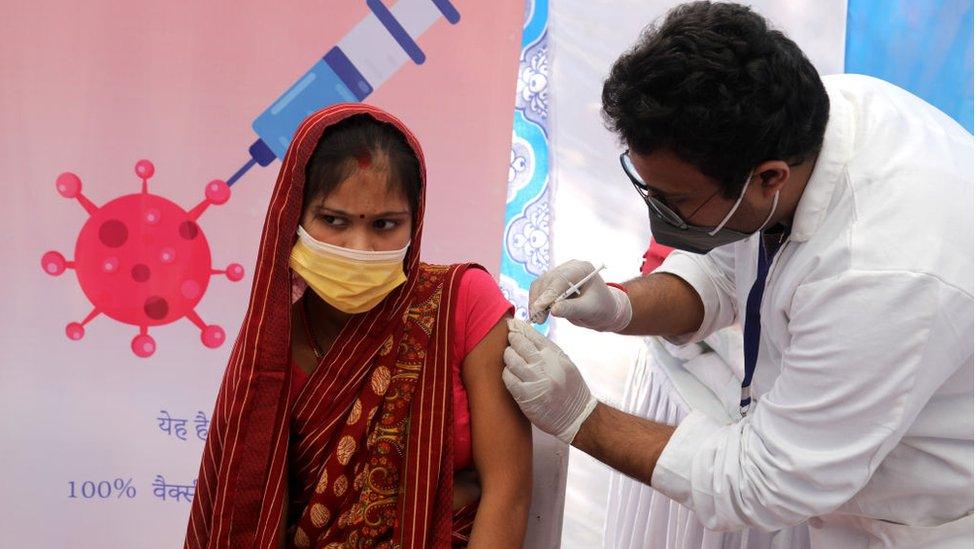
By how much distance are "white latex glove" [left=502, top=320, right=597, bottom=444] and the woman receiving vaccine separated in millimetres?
44

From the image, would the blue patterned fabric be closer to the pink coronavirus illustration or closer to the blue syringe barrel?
the blue syringe barrel

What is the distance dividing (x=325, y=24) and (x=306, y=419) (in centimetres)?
149

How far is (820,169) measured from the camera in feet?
5.57

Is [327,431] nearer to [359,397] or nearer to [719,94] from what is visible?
[359,397]

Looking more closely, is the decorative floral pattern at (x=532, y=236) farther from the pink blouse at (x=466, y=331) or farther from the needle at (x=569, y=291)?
the pink blouse at (x=466, y=331)

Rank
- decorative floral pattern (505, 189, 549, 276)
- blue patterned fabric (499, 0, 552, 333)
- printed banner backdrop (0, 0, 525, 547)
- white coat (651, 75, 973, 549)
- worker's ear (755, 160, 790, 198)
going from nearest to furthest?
1. white coat (651, 75, 973, 549)
2. worker's ear (755, 160, 790, 198)
3. printed banner backdrop (0, 0, 525, 547)
4. blue patterned fabric (499, 0, 552, 333)
5. decorative floral pattern (505, 189, 549, 276)

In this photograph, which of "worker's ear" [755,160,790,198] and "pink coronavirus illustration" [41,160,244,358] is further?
"pink coronavirus illustration" [41,160,244,358]

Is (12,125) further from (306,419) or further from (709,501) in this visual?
(709,501)

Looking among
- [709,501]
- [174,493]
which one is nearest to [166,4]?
[174,493]

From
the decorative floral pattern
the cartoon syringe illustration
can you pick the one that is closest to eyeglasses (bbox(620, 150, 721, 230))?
the cartoon syringe illustration

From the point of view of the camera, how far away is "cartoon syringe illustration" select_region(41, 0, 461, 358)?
2789mm

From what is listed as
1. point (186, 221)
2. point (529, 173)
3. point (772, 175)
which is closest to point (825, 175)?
point (772, 175)

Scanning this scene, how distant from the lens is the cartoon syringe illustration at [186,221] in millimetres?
2789

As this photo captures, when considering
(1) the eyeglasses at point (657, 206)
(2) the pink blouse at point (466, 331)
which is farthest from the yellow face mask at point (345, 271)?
(1) the eyeglasses at point (657, 206)
